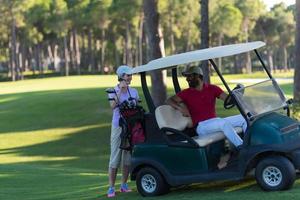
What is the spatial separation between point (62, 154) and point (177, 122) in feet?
34.2

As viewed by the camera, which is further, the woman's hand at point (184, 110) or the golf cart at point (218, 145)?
the woman's hand at point (184, 110)

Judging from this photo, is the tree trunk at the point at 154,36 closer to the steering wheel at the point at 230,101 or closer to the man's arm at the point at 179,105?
the man's arm at the point at 179,105

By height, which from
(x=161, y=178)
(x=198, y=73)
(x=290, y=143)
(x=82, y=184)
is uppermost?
(x=198, y=73)

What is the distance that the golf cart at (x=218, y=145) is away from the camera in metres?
6.46

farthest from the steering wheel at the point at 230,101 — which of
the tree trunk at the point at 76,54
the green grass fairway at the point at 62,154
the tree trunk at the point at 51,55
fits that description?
the tree trunk at the point at 51,55

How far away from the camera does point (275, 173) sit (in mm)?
6438

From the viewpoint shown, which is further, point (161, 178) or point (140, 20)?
point (140, 20)

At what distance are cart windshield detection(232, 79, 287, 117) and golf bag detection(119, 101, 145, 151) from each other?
1.26 meters

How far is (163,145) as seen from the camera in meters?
7.08

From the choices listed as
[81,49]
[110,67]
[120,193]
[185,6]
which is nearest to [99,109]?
[120,193]

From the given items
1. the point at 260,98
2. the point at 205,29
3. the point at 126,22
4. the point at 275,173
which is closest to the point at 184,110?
the point at 260,98

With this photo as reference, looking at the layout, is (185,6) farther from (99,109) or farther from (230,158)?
(230,158)

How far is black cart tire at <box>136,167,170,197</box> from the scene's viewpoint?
7.22m

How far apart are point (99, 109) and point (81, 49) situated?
75.9 m
